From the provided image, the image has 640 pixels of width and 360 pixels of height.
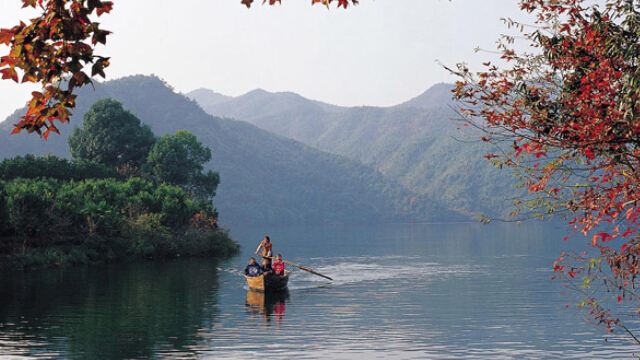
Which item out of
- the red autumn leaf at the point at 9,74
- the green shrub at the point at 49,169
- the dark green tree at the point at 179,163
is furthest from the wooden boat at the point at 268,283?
the dark green tree at the point at 179,163

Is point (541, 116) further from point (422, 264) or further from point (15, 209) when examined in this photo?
point (422, 264)

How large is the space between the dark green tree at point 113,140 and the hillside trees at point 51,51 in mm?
107140

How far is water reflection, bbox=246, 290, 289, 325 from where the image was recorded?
40656mm

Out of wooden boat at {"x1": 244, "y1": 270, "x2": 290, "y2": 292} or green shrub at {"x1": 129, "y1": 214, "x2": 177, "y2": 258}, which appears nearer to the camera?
wooden boat at {"x1": 244, "y1": 270, "x2": 290, "y2": 292}

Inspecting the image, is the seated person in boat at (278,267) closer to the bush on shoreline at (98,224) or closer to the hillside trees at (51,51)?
the bush on shoreline at (98,224)

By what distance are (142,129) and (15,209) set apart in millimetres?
54142

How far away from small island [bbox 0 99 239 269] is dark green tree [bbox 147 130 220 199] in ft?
0.43

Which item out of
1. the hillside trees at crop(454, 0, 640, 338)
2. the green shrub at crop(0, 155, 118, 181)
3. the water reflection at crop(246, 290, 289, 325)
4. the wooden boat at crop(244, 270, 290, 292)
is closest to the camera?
the hillside trees at crop(454, 0, 640, 338)

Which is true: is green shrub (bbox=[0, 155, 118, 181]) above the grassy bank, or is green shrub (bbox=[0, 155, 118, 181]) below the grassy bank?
above

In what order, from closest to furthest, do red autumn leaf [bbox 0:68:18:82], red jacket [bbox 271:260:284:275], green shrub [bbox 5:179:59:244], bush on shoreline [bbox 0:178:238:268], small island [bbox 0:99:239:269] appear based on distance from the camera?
red autumn leaf [bbox 0:68:18:82]
red jacket [bbox 271:260:284:275]
green shrub [bbox 5:179:59:244]
bush on shoreline [bbox 0:178:238:268]
small island [bbox 0:99:239:269]

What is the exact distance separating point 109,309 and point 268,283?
1019 cm

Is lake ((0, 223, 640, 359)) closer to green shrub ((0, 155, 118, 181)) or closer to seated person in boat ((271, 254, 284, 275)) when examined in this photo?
seated person in boat ((271, 254, 284, 275))

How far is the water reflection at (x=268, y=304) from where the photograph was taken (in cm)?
4066

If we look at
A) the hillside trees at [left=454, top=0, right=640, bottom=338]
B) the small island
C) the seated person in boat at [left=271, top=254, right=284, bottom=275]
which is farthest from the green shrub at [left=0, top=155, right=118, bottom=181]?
the hillside trees at [left=454, top=0, right=640, bottom=338]
